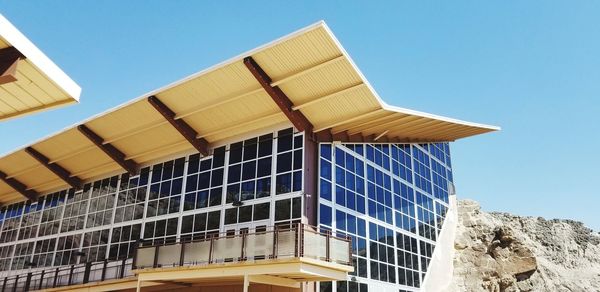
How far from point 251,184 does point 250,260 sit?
5101 mm

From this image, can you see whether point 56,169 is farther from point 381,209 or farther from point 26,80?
point 26,80

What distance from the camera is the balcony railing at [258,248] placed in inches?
588

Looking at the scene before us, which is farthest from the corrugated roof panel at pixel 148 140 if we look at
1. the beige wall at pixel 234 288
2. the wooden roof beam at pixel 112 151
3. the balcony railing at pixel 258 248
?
the beige wall at pixel 234 288

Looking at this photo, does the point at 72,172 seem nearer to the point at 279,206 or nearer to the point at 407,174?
the point at 279,206

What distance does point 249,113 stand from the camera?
20141 millimetres

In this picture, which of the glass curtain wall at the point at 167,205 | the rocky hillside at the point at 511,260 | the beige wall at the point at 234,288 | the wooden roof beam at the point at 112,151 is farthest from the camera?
the rocky hillside at the point at 511,260

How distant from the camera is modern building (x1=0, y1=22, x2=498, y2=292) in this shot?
16.5 m

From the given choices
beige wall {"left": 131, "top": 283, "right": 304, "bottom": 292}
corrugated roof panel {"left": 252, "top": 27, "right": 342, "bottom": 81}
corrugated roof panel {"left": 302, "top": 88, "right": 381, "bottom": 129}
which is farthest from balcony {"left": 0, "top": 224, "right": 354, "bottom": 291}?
corrugated roof panel {"left": 252, "top": 27, "right": 342, "bottom": 81}

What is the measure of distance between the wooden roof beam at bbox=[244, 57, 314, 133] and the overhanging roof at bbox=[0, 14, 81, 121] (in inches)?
394

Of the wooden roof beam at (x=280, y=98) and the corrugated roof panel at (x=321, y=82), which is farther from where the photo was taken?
the wooden roof beam at (x=280, y=98)

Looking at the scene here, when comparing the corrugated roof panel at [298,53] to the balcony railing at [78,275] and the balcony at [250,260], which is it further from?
the balcony railing at [78,275]

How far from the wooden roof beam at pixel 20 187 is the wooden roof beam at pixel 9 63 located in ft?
84.9

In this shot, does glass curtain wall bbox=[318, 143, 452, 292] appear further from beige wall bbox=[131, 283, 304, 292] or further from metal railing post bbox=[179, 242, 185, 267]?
metal railing post bbox=[179, 242, 185, 267]

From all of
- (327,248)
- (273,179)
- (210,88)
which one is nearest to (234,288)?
(273,179)
